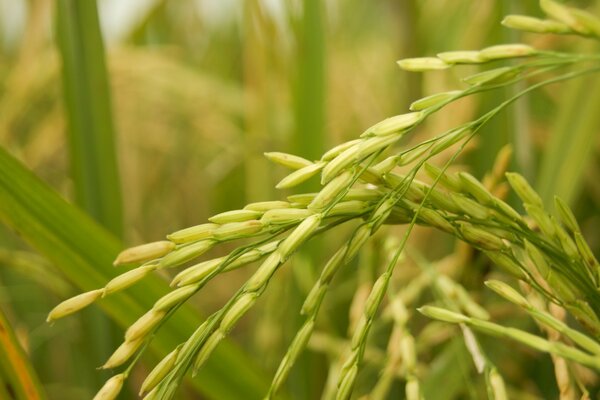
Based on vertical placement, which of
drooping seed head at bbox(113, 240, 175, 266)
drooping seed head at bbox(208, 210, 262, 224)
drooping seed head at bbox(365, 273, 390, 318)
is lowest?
drooping seed head at bbox(365, 273, 390, 318)

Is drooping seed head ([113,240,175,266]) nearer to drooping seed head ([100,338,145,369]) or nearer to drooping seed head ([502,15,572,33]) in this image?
drooping seed head ([100,338,145,369])

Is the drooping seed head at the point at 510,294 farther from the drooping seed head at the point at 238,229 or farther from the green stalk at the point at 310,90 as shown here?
the green stalk at the point at 310,90

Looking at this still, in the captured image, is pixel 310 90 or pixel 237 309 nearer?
pixel 237 309

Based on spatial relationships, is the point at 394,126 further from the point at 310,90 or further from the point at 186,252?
the point at 310,90

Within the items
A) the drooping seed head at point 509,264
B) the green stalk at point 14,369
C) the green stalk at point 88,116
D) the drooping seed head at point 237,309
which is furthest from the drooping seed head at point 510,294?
the green stalk at point 88,116

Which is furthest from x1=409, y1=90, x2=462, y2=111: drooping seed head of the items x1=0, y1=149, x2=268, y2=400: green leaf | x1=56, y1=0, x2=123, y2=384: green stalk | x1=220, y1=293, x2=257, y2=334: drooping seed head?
x1=56, y1=0, x2=123, y2=384: green stalk

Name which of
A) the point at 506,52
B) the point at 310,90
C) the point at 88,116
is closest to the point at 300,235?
the point at 506,52

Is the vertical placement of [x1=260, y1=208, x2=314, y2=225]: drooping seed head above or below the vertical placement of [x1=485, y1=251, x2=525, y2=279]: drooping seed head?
above

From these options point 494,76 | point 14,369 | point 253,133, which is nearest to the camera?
point 494,76
